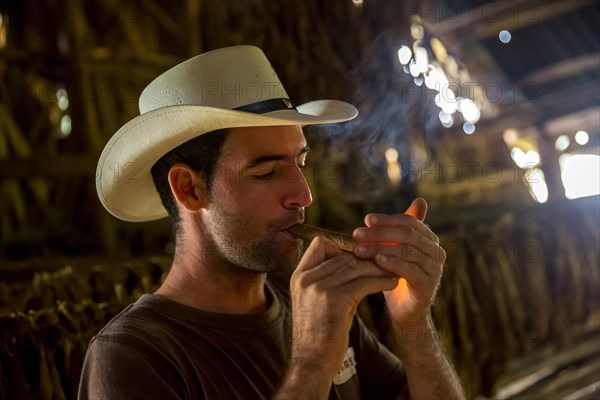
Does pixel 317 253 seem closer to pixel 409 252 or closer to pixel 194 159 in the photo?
pixel 409 252

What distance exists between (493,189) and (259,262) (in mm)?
5249

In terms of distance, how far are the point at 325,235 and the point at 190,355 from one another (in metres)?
0.42

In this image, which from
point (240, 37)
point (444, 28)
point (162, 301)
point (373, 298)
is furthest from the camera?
point (444, 28)

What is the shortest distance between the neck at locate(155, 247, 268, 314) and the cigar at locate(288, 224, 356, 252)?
7.0 inches

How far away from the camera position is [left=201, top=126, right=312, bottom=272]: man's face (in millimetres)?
1987

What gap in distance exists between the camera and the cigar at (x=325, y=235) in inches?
70.8

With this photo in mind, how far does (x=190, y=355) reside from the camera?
6.11ft

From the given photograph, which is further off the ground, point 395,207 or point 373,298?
point 395,207

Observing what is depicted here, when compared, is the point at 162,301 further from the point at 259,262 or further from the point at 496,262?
the point at 496,262

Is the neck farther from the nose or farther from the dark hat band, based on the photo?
the dark hat band

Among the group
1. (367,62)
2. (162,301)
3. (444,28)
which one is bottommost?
(162,301)

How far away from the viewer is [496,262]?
434 centimetres

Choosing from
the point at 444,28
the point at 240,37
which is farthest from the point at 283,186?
the point at 444,28

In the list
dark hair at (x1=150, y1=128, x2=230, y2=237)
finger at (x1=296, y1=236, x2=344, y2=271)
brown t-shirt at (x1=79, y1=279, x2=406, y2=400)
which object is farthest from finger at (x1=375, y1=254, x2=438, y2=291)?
dark hair at (x1=150, y1=128, x2=230, y2=237)
